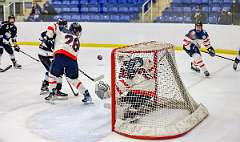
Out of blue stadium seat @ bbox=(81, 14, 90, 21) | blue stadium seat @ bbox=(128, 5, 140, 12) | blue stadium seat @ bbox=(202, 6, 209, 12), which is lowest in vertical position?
blue stadium seat @ bbox=(81, 14, 90, 21)

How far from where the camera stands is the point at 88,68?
7066 millimetres

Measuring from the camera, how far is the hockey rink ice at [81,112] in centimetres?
364

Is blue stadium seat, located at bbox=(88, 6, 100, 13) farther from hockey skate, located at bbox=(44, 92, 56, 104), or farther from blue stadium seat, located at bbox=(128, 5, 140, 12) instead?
hockey skate, located at bbox=(44, 92, 56, 104)

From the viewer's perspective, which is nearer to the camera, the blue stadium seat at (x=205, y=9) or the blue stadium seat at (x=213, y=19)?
the blue stadium seat at (x=213, y=19)

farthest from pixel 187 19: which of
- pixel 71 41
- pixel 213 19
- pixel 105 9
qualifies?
pixel 71 41

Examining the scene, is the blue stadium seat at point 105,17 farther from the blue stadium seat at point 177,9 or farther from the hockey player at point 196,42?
the hockey player at point 196,42

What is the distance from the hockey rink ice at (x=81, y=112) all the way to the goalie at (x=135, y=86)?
27 cm

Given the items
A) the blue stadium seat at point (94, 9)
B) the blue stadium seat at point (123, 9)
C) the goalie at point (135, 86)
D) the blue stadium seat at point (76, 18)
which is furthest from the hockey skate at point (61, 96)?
the blue stadium seat at point (94, 9)

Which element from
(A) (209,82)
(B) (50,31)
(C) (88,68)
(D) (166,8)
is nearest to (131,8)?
(D) (166,8)

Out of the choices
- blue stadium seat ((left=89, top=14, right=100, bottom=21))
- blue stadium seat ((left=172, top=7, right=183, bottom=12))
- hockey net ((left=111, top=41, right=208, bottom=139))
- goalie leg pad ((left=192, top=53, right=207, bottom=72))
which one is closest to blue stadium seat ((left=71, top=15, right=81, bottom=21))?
blue stadium seat ((left=89, top=14, right=100, bottom=21))

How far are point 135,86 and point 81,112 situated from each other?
0.73 metres

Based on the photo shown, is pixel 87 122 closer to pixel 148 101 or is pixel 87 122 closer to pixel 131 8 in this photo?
pixel 148 101

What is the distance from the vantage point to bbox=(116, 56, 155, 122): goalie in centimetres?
386

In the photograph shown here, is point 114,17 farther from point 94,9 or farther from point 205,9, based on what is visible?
point 205,9
